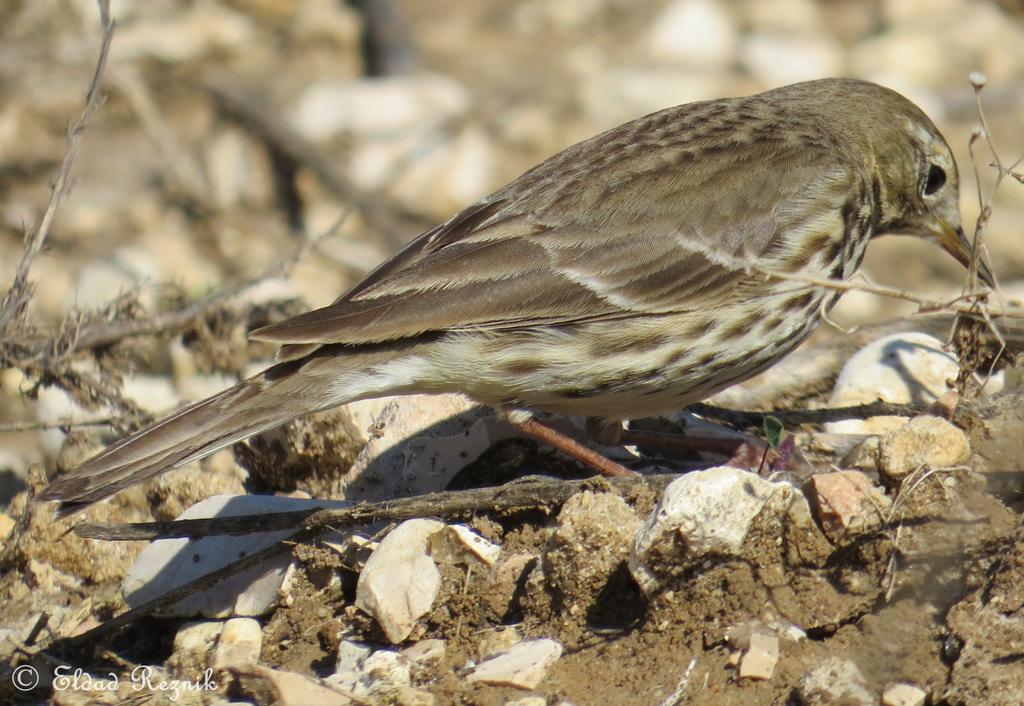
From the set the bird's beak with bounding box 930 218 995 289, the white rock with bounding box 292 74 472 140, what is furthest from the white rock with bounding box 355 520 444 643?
the white rock with bounding box 292 74 472 140

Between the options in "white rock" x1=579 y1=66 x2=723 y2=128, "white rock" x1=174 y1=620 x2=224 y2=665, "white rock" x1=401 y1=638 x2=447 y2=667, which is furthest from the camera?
"white rock" x1=579 y1=66 x2=723 y2=128

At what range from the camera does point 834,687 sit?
3.68 m

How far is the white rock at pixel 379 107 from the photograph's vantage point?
10984mm

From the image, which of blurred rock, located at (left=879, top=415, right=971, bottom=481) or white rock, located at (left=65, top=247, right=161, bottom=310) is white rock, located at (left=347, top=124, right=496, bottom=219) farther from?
blurred rock, located at (left=879, top=415, right=971, bottom=481)

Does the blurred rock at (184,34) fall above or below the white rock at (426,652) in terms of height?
above

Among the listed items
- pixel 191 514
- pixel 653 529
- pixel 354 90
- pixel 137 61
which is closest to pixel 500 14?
pixel 354 90

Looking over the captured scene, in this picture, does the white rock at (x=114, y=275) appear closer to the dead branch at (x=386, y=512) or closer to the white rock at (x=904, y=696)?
the dead branch at (x=386, y=512)

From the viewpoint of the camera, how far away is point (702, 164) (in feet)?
17.0

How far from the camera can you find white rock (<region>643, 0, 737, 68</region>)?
11453 mm

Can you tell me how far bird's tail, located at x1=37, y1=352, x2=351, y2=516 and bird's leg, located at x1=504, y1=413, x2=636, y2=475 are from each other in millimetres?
619

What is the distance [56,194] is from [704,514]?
269 centimetres

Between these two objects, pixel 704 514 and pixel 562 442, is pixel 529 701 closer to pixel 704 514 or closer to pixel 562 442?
pixel 704 514

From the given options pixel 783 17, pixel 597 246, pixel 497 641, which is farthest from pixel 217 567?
pixel 783 17

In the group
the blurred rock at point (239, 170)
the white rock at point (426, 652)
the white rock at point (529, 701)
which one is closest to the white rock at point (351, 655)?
the white rock at point (426, 652)
